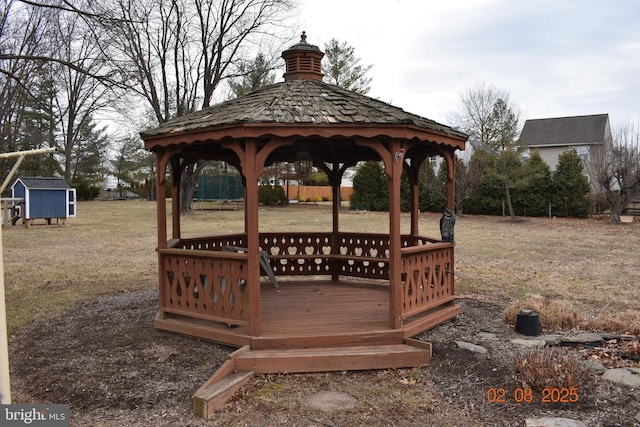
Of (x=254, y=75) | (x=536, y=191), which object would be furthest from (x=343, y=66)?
(x=536, y=191)

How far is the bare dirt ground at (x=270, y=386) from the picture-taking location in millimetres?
3891

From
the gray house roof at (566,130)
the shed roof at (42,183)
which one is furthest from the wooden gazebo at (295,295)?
the gray house roof at (566,130)

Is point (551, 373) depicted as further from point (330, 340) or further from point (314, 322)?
point (314, 322)

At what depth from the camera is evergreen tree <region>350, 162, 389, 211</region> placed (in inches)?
1201

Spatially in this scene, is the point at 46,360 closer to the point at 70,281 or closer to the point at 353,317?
the point at 353,317

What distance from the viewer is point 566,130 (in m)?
40.6

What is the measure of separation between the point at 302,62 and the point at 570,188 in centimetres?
2384

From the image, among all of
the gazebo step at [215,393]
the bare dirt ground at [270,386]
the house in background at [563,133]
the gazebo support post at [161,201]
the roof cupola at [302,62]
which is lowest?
the bare dirt ground at [270,386]

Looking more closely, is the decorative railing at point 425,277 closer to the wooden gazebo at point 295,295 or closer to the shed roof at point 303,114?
the wooden gazebo at point 295,295

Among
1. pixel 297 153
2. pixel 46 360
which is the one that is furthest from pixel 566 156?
pixel 46 360

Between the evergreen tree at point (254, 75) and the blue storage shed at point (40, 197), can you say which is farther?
the evergreen tree at point (254, 75)

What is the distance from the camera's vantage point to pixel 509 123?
1298 inches

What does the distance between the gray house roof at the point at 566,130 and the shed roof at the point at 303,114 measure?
36.8 metres

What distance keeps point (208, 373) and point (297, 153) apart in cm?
372
